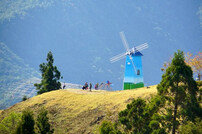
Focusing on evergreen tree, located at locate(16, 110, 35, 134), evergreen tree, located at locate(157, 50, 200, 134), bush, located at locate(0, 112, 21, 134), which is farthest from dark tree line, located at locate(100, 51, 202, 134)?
bush, located at locate(0, 112, 21, 134)

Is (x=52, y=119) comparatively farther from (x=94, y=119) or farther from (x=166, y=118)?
(x=166, y=118)

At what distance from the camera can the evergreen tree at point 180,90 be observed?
24000 mm

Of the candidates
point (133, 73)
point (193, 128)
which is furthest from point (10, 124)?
point (133, 73)

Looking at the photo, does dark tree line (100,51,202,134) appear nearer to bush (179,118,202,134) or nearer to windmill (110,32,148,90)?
bush (179,118,202,134)

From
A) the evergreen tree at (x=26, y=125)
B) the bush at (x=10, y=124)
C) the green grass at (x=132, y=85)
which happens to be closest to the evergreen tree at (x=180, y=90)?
the evergreen tree at (x=26, y=125)

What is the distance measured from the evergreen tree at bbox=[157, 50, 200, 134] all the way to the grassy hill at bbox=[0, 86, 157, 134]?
46.0 feet

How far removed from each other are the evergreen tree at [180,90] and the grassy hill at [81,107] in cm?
1403

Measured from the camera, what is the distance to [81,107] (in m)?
45.0

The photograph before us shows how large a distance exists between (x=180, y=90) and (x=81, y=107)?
24.1 meters

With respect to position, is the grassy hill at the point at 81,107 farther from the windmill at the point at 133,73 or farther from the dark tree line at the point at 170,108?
the dark tree line at the point at 170,108

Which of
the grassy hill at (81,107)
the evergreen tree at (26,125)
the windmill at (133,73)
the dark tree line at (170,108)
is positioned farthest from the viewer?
the windmill at (133,73)

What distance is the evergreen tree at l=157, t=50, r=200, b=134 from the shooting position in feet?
78.7

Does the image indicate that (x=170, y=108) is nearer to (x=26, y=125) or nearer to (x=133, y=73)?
(x=26, y=125)

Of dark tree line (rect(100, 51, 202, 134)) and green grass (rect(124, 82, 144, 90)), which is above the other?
green grass (rect(124, 82, 144, 90))
